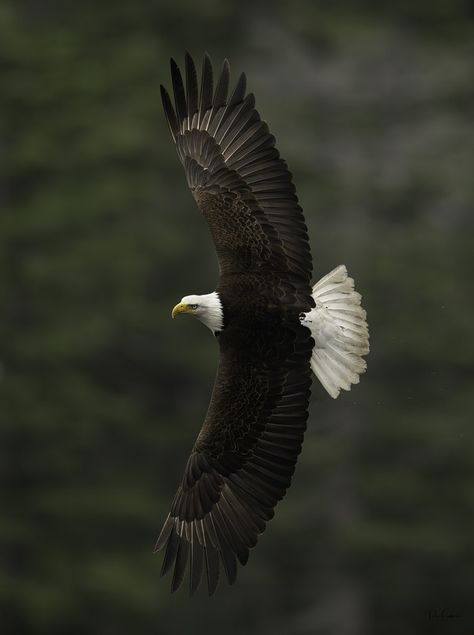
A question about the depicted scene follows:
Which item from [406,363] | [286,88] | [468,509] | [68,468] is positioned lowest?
[68,468]

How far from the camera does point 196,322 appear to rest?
1731 cm

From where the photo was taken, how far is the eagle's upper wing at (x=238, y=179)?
806cm

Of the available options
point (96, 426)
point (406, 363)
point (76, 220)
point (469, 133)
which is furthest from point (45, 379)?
point (469, 133)

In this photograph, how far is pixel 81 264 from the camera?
18.9m

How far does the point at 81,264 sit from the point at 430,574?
5.86 meters

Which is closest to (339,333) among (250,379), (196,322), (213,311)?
(250,379)

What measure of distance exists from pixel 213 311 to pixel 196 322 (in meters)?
9.35

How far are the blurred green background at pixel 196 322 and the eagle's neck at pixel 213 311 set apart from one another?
8.48 metres

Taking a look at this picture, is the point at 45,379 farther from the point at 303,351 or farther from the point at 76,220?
the point at 303,351

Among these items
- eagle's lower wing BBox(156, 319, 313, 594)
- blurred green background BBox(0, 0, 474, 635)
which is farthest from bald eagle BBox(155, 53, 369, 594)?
blurred green background BBox(0, 0, 474, 635)

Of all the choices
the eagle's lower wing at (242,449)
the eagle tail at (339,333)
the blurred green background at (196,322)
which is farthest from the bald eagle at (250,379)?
the blurred green background at (196,322)

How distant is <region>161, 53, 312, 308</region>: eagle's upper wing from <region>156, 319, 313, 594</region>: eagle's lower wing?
0.40 meters

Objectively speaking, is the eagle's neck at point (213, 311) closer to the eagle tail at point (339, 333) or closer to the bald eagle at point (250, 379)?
the bald eagle at point (250, 379)

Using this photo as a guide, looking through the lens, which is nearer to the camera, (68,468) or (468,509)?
(468,509)
